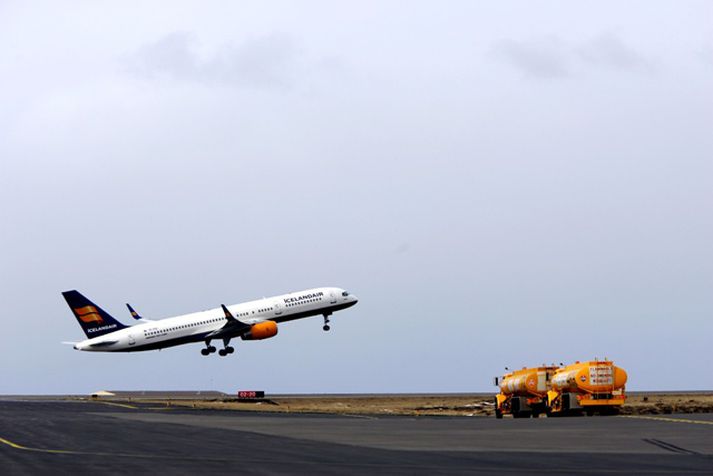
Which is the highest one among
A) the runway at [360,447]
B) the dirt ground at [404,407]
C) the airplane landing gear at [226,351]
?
the airplane landing gear at [226,351]

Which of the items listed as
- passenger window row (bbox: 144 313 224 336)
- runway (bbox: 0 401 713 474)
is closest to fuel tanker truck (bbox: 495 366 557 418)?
runway (bbox: 0 401 713 474)

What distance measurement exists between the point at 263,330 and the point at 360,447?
80404 millimetres

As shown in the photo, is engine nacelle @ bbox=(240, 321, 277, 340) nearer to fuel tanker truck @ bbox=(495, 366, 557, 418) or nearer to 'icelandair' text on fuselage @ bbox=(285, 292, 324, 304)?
'icelandair' text on fuselage @ bbox=(285, 292, 324, 304)

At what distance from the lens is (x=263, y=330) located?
11606cm

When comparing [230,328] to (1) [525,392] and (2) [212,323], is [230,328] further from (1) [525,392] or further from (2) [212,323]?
(1) [525,392]

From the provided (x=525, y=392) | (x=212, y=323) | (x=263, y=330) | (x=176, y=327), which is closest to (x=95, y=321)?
(x=176, y=327)

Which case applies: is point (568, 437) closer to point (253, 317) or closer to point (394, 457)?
point (394, 457)

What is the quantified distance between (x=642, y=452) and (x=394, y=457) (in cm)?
781

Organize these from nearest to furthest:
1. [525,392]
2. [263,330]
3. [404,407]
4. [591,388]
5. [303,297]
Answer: [591,388] < [525,392] < [404,407] < [263,330] < [303,297]

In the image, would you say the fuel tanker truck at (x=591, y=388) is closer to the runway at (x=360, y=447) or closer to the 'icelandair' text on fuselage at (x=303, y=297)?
the runway at (x=360, y=447)

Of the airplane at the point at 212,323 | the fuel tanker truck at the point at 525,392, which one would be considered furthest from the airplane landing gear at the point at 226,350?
the fuel tanker truck at the point at 525,392

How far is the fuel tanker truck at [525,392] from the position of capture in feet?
226

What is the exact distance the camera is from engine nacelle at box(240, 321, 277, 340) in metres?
116

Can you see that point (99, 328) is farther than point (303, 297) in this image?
Yes
